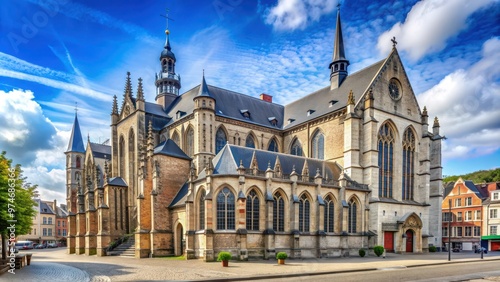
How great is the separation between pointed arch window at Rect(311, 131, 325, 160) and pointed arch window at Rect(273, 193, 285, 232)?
38.8 feet

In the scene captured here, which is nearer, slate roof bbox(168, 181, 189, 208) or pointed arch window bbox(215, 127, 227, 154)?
slate roof bbox(168, 181, 189, 208)

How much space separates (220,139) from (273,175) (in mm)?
12293

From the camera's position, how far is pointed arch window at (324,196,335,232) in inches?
1220

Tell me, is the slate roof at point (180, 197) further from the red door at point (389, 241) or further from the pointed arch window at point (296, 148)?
the red door at point (389, 241)

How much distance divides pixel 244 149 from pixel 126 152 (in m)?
18.4

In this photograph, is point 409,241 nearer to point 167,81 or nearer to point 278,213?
point 278,213

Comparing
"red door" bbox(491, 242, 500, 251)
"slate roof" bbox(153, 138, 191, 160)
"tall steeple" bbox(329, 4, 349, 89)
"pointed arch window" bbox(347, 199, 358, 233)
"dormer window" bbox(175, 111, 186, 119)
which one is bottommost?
"red door" bbox(491, 242, 500, 251)

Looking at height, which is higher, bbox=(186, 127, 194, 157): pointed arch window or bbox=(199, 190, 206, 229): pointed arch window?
bbox=(186, 127, 194, 157): pointed arch window

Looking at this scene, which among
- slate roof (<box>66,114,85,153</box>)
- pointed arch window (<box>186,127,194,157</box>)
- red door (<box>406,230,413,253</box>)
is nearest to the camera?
red door (<box>406,230,413,253</box>)

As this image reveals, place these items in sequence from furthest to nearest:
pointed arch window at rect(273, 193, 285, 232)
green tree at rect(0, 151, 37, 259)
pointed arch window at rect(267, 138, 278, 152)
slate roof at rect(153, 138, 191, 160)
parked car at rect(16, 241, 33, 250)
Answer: parked car at rect(16, 241, 33, 250)
pointed arch window at rect(267, 138, 278, 152)
slate roof at rect(153, 138, 191, 160)
pointed arch window at rect(273, 193, 285, 232)
green tree at rect(0, 151, 37, 259)

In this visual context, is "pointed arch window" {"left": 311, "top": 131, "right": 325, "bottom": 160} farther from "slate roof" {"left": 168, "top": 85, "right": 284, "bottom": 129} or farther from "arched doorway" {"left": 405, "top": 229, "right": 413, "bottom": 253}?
"arched doorway" {"left": 405, "top": 229, "right": 413, "bottom": 253}

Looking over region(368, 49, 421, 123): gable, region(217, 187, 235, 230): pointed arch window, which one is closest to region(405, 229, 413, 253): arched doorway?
region(368, 49, 421, 123): gable

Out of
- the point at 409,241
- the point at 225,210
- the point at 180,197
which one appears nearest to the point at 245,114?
the point at 180,197

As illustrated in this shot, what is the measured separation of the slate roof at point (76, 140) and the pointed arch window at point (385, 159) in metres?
58.7
